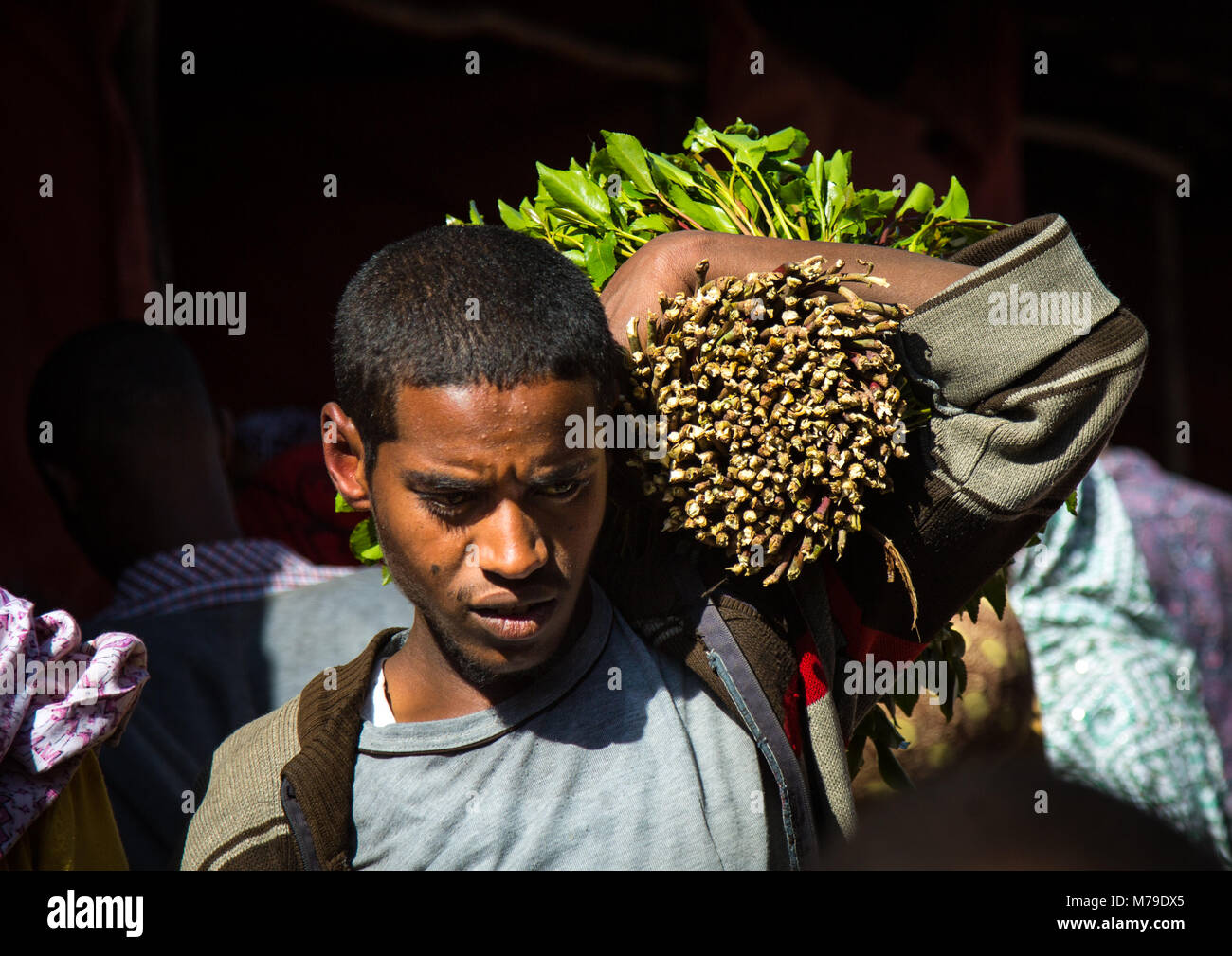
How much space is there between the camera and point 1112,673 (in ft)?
12.1

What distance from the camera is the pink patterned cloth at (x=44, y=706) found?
1773mm

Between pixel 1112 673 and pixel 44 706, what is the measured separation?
9.79 feet

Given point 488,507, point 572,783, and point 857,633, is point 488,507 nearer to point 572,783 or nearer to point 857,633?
point 572,783

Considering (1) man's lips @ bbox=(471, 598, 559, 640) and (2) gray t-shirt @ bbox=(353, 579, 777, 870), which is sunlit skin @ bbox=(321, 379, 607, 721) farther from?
(2) gray t-shirt @ bbox=(353, 579, 777, 870)

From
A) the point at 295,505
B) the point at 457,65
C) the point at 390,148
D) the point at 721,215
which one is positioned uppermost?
the point at 457,65

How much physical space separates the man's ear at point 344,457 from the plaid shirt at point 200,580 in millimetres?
1285

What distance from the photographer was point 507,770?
179 centimetres

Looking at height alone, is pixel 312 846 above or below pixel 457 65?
below

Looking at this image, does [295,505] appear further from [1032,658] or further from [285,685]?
[1032,658]

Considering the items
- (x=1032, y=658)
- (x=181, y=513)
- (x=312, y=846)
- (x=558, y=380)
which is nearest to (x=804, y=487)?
(x=558, y=380)

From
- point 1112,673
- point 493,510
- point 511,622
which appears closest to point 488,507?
point 493,510
